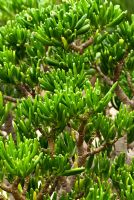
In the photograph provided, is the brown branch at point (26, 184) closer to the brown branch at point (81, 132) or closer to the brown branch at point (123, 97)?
the brown branch at point (81, 132)

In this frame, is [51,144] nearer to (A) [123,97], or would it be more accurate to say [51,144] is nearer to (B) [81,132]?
(B) [81,132]

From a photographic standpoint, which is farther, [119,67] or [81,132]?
[119,67]

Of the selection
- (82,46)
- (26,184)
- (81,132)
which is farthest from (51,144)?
(82,46)

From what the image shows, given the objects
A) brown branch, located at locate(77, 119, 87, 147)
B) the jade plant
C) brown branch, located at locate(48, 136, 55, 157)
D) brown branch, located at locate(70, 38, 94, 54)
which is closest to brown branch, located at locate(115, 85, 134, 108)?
the jade plant

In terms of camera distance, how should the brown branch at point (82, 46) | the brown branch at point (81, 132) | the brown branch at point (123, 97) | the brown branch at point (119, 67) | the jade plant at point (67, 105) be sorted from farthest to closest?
the brown branch at point (123, 97) < the brown branch at point (119, 67) < the brown branch at point (82, 46) < the brown branch at point (81, 132) < the jade plant at point (67, 105)

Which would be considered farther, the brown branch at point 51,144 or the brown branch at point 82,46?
the brown branch at point 82,46

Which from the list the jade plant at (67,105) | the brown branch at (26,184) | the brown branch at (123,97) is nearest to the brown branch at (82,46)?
the jade plant at (67,105)

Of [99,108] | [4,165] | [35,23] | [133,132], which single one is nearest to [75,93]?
[99,108]

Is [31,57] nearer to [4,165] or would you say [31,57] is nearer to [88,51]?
[88,51]
